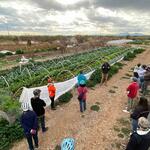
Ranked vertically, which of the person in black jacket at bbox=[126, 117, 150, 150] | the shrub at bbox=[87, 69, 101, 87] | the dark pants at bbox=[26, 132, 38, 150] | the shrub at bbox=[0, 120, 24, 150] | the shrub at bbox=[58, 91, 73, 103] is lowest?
the shrub at bbox=[87, 69, 101, 87]

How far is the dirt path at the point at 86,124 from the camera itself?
8.20 m

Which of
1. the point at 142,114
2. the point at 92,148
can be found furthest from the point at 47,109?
the point at 142,114

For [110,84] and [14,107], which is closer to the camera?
[14,107]

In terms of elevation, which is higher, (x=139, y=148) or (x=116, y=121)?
(x=139, y=148)

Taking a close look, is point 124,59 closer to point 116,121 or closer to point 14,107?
point 116,121

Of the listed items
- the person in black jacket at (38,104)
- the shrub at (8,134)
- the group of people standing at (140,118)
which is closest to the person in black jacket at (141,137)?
the group of people standing at (140,118)

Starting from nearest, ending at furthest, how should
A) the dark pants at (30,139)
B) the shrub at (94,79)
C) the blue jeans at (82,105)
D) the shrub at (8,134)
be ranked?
the dark pants at (30,139)
the shrub at (8,134)
the blue jeans at (82,105)
the shrub at (94,79)

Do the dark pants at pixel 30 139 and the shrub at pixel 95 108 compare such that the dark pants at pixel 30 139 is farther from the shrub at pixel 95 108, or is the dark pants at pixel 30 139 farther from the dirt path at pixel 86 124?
the shrub at pixel 95 108

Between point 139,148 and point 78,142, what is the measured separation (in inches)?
134

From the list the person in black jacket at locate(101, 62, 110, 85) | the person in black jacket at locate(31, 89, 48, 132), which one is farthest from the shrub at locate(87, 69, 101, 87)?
the person in black jacket at locate(31, 89, 48, 132)

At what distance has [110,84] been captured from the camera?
16.4 meters

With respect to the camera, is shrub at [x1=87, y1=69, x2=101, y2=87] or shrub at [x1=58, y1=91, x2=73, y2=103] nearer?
shrub at [x1=58, y1=91, x2=73, y2=103]

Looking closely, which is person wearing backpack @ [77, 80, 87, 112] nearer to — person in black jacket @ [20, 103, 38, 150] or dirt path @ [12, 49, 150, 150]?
dirt path @ [12, 49, 150, 150]

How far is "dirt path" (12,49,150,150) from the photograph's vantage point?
820 cm
